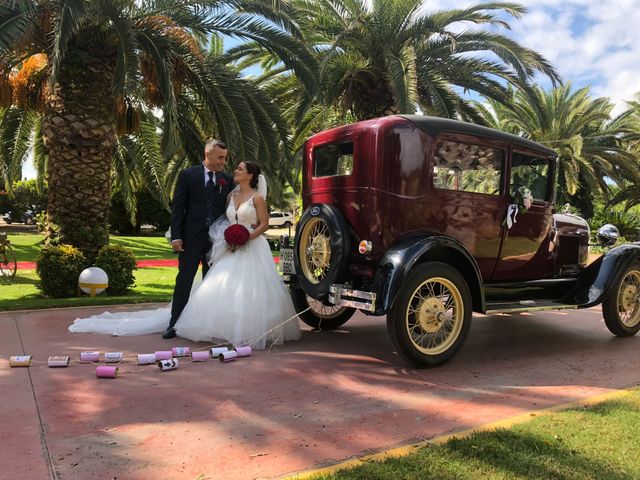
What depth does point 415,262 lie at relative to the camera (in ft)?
14.8

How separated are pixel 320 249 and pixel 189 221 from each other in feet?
4.96

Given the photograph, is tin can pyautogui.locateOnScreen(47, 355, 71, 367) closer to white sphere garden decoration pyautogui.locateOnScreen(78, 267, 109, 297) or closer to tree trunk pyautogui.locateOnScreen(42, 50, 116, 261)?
white sphere garden decoration pyautogui.locateOnScreen(78, 267, 109, 297)

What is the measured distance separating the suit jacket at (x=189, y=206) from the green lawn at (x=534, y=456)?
3.59m

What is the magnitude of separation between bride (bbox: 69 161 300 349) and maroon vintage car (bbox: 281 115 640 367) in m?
0.37

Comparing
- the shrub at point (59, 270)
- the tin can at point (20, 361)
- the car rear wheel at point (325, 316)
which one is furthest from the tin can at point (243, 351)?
the shrub at point (59, 270)

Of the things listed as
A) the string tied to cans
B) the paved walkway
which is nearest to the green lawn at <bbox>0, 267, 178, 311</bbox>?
the paved walkway

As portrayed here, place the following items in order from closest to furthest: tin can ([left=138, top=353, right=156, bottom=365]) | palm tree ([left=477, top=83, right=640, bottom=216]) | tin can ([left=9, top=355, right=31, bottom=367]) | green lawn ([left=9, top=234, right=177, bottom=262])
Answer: tin can ([left=9, top=355, right=31, bottom=367])
tin can ([left=138, top=353, right=156, bottom=365])
green lawn ([left=9, top=234, right=177, bottom=262])
palm tree ([left=477, top=83, right=640, bottom=216])

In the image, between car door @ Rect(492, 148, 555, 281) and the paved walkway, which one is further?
car door @ Rect(492, 148, 555, 281)

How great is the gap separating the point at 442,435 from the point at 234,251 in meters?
3.11

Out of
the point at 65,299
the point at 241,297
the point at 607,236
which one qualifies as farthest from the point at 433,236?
the point at 65,299

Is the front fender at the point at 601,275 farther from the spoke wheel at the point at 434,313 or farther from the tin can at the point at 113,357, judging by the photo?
the tin can at the point at 113,357

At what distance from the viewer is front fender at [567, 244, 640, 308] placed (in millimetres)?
5698

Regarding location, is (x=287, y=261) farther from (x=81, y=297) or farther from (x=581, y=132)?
(x=581, y=132)

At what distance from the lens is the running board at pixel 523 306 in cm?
509
